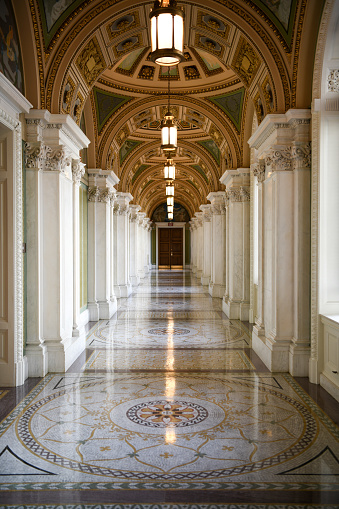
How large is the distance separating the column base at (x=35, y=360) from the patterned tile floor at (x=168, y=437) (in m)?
Answer: 0.24

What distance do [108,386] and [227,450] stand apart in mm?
2718

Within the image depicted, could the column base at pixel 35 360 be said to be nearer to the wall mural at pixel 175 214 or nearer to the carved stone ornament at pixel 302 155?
the carved stone ornament at pixel 302 155

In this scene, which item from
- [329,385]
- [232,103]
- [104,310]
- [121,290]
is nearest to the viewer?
[329,385]

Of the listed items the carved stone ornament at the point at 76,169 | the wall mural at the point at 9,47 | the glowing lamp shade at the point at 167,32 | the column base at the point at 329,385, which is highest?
the wall mural at the point at 9,47

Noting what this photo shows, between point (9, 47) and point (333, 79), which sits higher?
point (9, 47)

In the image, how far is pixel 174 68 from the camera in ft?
42.4

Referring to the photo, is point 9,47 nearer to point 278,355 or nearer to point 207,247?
point 278,355

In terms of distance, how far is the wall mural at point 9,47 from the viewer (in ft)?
21.1

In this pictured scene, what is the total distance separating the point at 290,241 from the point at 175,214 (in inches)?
1435

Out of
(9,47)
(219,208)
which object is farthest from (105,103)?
(219,208)

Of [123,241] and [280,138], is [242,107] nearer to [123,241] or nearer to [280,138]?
[280,138]

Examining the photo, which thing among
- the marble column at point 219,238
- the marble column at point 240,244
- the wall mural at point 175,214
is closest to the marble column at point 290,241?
the marble column at point 240,244

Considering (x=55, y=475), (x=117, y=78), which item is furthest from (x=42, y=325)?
(x=117, y=78)

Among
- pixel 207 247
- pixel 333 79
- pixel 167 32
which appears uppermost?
pixel 333 79
